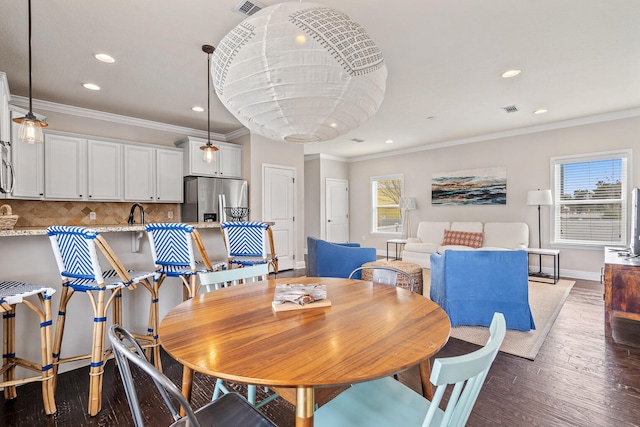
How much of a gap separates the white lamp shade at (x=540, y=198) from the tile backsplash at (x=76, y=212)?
19.4 feet

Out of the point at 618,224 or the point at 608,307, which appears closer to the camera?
the point at 608,307

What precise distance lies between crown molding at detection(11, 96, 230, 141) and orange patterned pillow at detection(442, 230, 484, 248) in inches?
181

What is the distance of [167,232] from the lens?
2.20 m

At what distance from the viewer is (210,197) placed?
4.91m

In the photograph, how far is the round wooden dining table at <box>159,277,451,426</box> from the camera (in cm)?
83

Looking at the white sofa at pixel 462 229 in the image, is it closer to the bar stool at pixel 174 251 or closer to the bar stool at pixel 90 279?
the bar stool at pixel 174 251

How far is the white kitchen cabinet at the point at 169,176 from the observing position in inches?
190

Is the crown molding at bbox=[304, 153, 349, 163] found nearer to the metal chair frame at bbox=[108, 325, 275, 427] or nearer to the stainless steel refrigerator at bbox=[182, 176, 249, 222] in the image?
the stainless steel refrigerator at bbox=[182, 176, 249, 222]

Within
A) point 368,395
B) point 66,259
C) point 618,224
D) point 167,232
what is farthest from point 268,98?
point 618,224

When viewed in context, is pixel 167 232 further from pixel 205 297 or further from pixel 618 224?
pixel 618 224

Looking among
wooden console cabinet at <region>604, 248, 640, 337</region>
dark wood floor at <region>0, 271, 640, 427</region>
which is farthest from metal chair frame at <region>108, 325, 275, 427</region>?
wooden console cabinet at <region>604, 248, 640, 337</region>

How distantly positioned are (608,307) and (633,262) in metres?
0.46

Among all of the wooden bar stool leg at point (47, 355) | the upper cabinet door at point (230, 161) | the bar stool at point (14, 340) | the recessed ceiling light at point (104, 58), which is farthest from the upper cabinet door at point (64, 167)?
the wooden bar stool leg at point (47, 355)

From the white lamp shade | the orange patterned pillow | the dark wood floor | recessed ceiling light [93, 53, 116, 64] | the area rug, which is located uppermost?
recessed ceiling light [93, 53, 116, 64]
